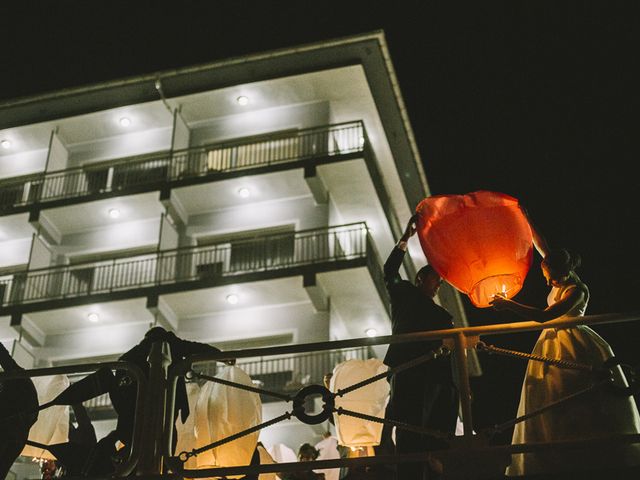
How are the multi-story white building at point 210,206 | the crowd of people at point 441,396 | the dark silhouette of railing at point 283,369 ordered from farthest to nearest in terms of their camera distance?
the multi-story white building at point 210,206 < the dark silhouette of railing at point 283,369 < the crowd of people at point 441,396

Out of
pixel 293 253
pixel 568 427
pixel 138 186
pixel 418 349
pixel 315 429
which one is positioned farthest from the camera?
pixel 138 186

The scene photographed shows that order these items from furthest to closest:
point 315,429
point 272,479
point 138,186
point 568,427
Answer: point 138,186 < point 315,429 < point 272,479 < point 568,427

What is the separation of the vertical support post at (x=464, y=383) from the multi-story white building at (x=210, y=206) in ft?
58.1

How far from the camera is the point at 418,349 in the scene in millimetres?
6512

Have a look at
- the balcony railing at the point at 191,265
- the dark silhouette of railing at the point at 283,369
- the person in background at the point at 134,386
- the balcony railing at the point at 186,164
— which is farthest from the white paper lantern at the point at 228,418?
the balcony railing at the point at 186,164

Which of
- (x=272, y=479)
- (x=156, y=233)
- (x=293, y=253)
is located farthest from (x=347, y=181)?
(x=272, y=479)

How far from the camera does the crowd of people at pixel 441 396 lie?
5.88 m

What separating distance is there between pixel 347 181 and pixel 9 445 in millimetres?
19893

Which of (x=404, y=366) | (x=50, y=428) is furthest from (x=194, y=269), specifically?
(x=404, y=366)

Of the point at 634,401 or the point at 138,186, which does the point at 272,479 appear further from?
the point at 138,186

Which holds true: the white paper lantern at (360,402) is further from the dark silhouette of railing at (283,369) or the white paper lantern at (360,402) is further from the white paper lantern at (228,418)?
the dark silhouette of railing at (283,369)

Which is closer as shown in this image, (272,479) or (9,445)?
(9,445)

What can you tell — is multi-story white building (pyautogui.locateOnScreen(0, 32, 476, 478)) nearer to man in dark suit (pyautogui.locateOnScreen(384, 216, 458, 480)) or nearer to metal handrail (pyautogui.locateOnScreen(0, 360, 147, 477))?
man in dark suit (pyautogui.locateOnScreen(384, 216, 458, 480))

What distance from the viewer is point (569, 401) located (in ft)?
17.9
